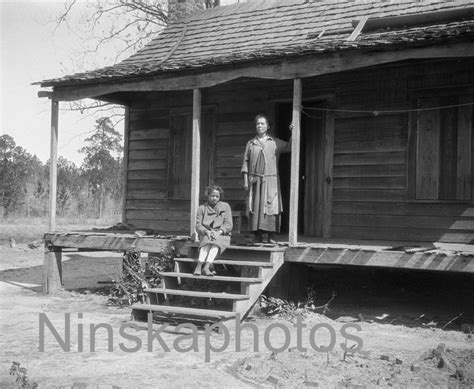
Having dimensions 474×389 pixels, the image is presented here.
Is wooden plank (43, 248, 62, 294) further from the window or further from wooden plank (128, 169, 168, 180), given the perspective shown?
the window

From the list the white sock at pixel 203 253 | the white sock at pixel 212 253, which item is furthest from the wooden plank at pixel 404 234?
the white sock at pixel 203 253

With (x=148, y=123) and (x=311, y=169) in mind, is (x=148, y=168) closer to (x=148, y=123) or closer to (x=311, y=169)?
(x=148, y=123)

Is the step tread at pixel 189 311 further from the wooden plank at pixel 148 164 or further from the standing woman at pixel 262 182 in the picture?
the wooden plank at pixel 148 164

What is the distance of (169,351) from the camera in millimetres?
6961

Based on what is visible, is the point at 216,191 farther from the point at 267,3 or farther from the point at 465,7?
the point at 267,3

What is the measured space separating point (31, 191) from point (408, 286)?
3917 cm

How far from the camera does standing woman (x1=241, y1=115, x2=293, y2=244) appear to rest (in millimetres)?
9477

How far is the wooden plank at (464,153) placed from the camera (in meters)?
9.88

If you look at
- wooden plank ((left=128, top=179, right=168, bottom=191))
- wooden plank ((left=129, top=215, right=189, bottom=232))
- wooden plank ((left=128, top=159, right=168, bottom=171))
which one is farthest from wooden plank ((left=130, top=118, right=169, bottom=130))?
wooden plank ((left=129, top=215, right=189, bottom=232))

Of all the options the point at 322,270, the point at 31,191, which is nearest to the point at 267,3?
the point at 322,270

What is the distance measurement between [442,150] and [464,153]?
35cm

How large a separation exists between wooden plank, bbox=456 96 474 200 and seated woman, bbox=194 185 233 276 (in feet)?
12.4

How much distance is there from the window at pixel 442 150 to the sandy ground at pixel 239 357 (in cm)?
229

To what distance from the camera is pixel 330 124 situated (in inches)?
443
